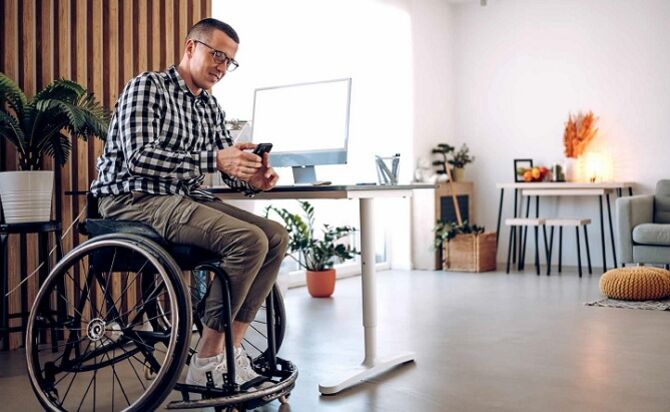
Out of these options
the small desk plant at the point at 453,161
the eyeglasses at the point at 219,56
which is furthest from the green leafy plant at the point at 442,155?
the eyeglasses at the point at 219,56

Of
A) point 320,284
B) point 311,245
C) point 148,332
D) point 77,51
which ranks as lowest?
point 320,284

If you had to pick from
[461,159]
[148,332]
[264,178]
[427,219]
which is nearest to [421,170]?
[427,219]

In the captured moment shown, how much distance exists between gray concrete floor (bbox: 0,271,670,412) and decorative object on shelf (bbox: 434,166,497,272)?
1.07 meters

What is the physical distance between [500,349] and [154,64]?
2.28 m

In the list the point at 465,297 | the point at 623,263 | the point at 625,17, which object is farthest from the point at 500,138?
the point at 465,297

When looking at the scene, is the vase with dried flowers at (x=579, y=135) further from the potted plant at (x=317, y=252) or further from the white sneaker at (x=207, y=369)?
the white sneaker at (x=207, y=369)

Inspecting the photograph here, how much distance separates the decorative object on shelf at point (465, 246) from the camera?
645cm

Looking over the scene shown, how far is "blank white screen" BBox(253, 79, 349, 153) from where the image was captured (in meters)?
3.45

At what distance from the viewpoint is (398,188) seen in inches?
113

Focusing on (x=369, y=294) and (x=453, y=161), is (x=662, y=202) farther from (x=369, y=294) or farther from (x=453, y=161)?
(x=369, y=294)

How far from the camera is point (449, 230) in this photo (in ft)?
21.5

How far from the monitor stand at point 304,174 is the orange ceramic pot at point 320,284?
1.79 meters

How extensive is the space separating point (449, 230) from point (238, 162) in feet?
14.9

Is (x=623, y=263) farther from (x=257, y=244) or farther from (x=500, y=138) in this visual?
(x=257, y=244)
